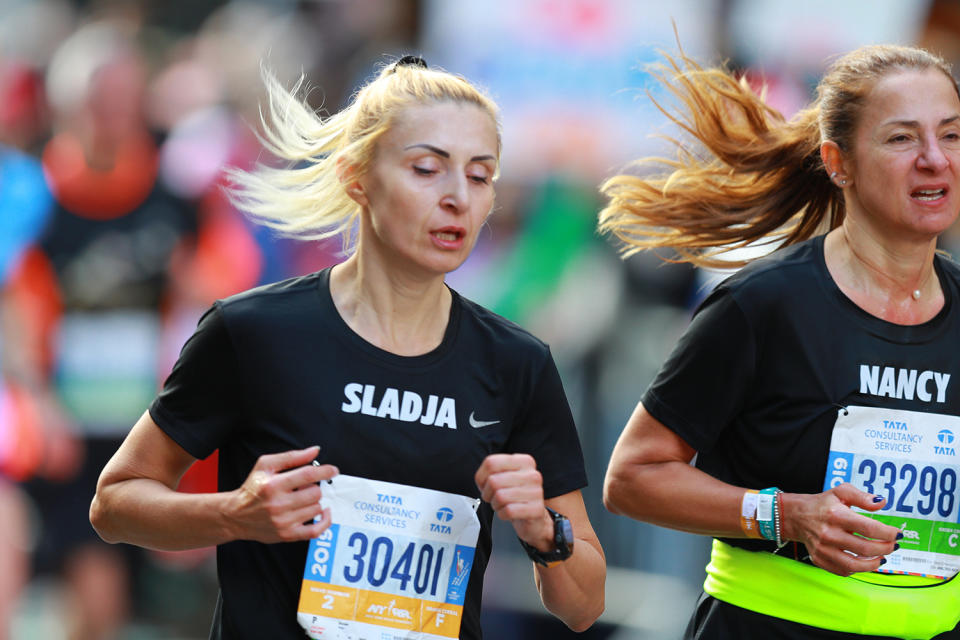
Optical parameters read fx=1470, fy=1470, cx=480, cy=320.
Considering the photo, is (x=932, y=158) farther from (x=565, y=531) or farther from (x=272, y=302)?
(x=272, y=302)

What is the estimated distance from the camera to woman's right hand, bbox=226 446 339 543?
2674mm

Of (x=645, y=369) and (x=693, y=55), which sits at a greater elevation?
(x=693, y=55)

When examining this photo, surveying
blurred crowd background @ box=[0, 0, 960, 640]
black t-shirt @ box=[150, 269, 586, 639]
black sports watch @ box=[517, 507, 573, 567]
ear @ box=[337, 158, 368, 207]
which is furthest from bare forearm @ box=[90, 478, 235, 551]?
blurred crowd background @ box=[0, 0, 960, 640]

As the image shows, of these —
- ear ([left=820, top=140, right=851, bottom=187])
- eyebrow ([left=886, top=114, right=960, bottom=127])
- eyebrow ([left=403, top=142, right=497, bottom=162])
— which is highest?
eyebrow ([left=886, top=114, right=960, bottom=127])

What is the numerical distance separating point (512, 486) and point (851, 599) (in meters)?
0.96

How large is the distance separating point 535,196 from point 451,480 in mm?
4114

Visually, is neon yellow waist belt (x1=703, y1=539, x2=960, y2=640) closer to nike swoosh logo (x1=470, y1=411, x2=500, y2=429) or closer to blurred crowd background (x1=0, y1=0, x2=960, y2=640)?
nike swoosh logo (x1=470, y1=411, x2=500, y2=429)

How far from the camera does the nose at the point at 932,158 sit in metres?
3.26

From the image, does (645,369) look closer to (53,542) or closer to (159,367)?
(159,367)

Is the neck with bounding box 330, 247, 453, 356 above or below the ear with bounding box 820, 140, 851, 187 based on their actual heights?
below

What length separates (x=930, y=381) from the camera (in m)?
3.33

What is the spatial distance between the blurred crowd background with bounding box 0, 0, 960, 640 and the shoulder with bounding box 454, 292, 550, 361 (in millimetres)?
3413

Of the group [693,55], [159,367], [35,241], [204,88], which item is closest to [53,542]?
[159,367]

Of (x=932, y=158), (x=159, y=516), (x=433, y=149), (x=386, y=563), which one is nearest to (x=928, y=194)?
(x=932, y=158)
